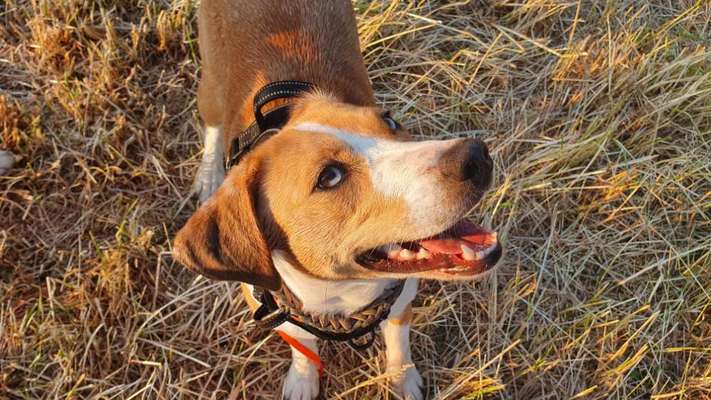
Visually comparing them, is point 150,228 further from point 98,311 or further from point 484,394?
point 484,394

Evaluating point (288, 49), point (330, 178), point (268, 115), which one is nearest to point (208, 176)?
point (288, 49)

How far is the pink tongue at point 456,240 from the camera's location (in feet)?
7.63

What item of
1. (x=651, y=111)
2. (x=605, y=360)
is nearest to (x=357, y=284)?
(x=605, y=360)

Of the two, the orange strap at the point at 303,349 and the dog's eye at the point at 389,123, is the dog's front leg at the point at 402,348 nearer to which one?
the orange strap at the point at 303,349

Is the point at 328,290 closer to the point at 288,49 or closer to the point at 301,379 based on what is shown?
the point at 301,379

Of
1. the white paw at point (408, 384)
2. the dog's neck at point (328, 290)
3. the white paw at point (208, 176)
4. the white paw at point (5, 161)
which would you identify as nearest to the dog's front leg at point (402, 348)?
the white paw at point (408, 384)

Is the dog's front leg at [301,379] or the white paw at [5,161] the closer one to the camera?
the dog's front leg at [301,379]

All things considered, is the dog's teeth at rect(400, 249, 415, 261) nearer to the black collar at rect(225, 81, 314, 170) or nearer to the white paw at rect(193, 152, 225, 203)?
the black collar at rect(225, 81, 314, 170)

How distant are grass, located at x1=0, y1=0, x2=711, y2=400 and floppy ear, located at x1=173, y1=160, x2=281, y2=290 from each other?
122 centimetres

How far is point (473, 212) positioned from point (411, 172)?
66.7 inches

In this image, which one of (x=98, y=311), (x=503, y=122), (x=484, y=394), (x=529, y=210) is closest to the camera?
(x=484, y=394)

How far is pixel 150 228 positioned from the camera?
3.77m

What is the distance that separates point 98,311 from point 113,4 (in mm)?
2311

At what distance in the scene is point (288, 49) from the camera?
3.14 m
